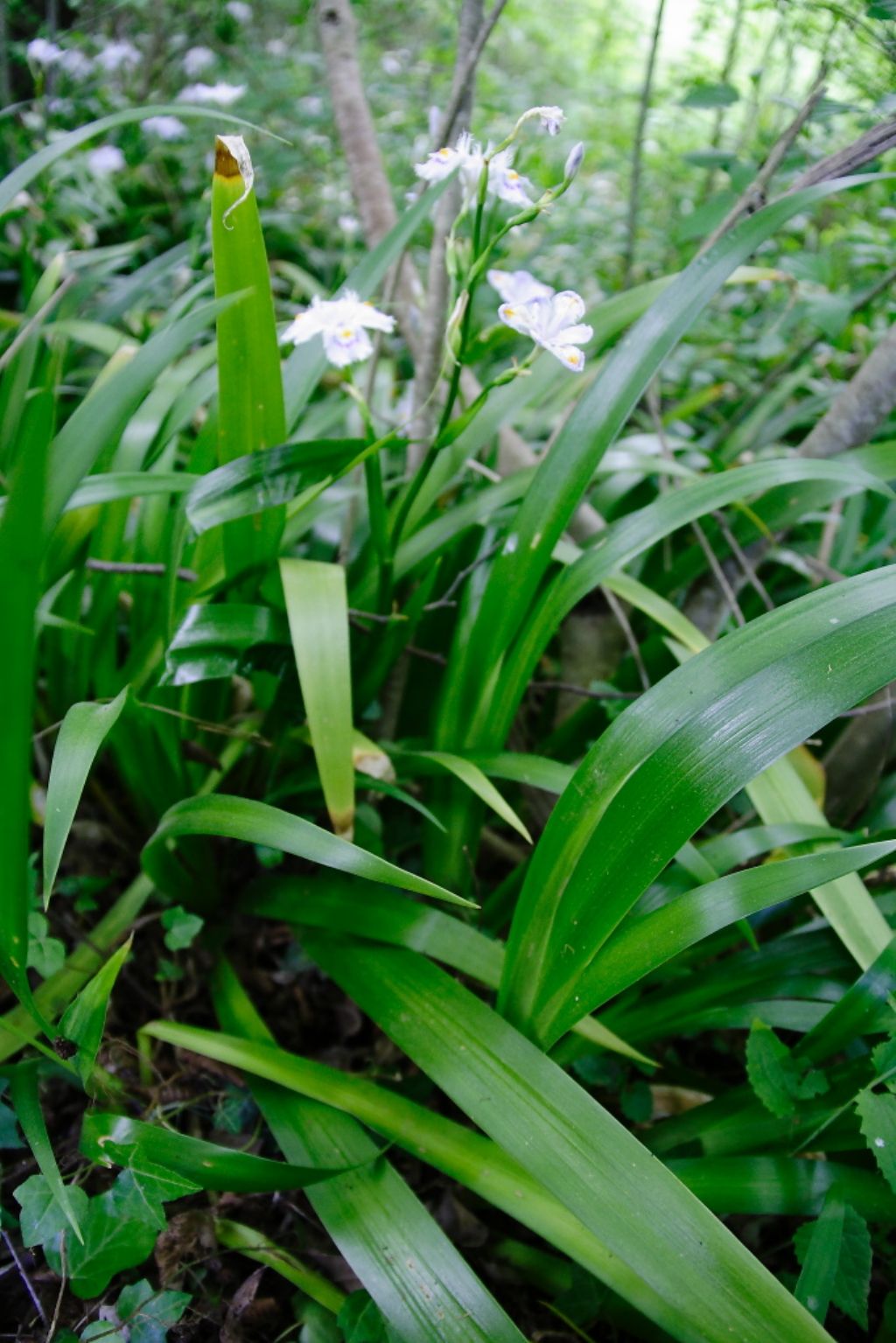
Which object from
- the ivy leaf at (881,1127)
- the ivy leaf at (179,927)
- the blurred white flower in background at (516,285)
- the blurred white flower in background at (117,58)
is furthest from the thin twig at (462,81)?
the blurred white flower in background at (117,58)

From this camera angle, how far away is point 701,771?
0.66m

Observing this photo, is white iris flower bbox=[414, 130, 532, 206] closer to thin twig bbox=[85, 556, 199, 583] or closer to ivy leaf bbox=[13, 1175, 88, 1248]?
thin twig bbox=[85, 556, 199, 583]

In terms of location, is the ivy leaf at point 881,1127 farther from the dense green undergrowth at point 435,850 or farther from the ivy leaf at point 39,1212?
the ivy leaf at point 39,1212

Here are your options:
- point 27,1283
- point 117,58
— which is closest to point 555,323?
point 27,1283

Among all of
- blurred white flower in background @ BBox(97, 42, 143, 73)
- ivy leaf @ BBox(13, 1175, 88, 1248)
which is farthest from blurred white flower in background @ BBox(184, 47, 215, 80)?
ivy leaf @ BBox(13, 1175, 88, 1248)

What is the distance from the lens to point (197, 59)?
7.86 ft

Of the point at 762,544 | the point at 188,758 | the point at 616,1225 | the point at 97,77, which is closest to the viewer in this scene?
the point at 616,1225

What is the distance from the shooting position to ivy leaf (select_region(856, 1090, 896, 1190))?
2.08 ft

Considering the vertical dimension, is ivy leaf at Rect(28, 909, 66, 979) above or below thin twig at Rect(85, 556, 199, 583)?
below

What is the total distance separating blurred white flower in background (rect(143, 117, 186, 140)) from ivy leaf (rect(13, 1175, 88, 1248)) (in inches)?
85.1

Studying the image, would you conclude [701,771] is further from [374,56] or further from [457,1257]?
[374,56]

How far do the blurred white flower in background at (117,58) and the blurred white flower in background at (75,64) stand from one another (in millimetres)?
45

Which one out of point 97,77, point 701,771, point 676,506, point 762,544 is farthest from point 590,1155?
point 97,77

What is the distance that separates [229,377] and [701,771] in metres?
0.60
